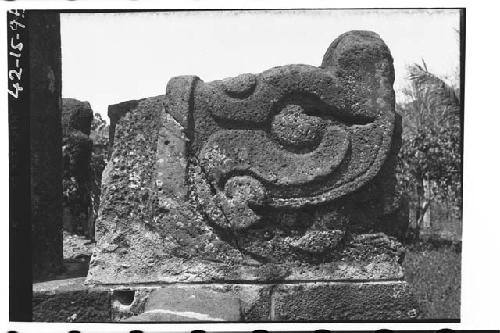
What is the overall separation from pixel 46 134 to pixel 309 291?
79.5 inches

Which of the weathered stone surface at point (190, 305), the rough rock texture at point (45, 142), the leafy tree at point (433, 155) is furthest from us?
the leafy tree at point (433, 155)

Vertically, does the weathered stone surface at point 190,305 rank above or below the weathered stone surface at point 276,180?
below

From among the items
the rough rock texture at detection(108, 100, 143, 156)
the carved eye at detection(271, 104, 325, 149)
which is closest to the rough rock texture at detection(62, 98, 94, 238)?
the rough rock texture at detection(108, 100, 143, 156)

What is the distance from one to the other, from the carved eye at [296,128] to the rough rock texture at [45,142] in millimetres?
1572

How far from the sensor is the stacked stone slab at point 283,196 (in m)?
4.15

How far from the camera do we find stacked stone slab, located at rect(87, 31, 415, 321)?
4.15 meters

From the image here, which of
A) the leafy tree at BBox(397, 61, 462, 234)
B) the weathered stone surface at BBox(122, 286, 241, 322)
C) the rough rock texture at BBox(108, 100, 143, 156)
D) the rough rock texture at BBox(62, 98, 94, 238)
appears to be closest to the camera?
the weathered stone surface at BBox(122, 286, 241, 322)

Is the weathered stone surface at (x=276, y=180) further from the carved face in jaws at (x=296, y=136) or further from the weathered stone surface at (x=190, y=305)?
the weathered stone surface at (x=190, y=305)

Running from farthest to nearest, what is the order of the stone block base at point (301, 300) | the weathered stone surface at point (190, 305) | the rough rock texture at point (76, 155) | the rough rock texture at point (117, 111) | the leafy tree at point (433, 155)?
the leafy tree at point (433, 155) → the rough rock texture at point (76, 155) → the rough rock texture at point (117, 111) → the stone block base at point (301, 300) → the weathered stone surface at point (190, 305)

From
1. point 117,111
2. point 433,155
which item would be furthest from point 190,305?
point 433,155

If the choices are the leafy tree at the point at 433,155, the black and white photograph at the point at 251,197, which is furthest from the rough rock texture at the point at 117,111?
the leafy tree at the point at 433,155

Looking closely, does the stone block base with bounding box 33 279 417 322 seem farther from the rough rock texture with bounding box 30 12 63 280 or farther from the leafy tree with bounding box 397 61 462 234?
the leafy tree with bounding box 397 61 462 234

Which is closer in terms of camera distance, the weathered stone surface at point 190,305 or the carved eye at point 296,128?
the weathered stone surface at point 190,305

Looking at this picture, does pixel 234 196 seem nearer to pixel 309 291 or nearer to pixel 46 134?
pixel 309 291
